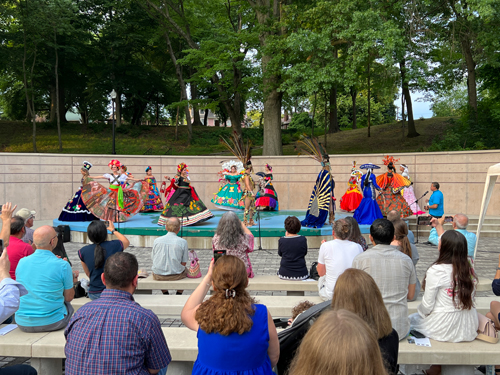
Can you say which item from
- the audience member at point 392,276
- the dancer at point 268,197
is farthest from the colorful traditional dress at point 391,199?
the audience member at point 392,276

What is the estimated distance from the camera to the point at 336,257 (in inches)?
170

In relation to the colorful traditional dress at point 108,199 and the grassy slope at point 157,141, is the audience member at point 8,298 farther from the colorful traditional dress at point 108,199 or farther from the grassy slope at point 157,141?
the grassy slope at point 157,141

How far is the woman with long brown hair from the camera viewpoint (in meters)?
3.40

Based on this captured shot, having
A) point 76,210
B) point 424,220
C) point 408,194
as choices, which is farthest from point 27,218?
point 408,194

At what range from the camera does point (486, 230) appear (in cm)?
1292

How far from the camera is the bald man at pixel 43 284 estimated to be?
364cm

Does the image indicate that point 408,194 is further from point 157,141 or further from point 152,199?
point 157,141

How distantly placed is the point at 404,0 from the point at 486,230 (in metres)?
8.88

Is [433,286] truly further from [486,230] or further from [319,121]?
[319,121]

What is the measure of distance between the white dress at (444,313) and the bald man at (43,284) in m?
3.14

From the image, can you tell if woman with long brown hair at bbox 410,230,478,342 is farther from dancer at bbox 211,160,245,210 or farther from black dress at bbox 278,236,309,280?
dancer at bbox 211,160,245,210

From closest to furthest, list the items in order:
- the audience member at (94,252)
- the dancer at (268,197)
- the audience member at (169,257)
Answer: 1. the audience member at (94,252)
2. the audience member at (169,257)
3. the dancer at (268,197)

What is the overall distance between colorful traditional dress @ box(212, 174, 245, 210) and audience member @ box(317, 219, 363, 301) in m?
10.3

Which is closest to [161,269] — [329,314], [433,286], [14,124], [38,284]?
[38,284]
